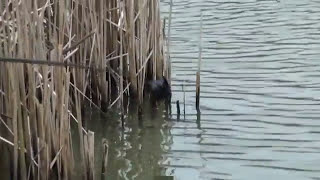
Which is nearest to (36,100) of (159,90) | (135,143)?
(135,143)

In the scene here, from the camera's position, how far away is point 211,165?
4.65 meters

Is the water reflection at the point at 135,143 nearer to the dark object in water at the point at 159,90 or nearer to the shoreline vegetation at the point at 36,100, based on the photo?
the dark object in water at the point at 159,90

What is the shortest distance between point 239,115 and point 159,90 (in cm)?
65

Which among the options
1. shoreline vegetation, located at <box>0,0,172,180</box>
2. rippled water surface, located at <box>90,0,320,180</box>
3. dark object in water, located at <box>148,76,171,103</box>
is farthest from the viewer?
dark object in water, located at <box>148,76,171,103</box>

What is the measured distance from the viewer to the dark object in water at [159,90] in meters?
5.63

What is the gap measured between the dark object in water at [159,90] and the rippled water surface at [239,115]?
0.55ft

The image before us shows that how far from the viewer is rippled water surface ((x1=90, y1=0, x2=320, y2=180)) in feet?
15.3

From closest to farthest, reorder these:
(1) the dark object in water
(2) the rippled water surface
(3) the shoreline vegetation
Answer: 1. (3) the shoreline vegetation
2. (2) the rippled water surface
3. (1) the dark object in water

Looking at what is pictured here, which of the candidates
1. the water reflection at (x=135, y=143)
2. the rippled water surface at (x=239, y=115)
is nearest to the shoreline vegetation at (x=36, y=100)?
the water reflection at (x=135, y=143)

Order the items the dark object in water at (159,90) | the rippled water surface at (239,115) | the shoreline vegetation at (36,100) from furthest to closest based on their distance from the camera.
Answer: the dark object in water at (159,90) → the rippled water surface at (239,115) → the shoreline vegetation at (36,100)

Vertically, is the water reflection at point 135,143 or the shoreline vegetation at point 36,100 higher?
the shoreline vegetation at point 36,100

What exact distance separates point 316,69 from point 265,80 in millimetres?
604

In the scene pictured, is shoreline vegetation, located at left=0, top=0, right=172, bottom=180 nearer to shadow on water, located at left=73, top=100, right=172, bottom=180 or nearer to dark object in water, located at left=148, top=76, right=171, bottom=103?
shadow on water, located at left=73, top=100, right=172, bottom=180

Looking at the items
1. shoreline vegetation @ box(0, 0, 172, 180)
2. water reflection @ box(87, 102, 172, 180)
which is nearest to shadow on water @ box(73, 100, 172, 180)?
water reflection @ box(87, 102, 172, 180)
